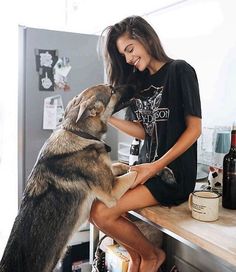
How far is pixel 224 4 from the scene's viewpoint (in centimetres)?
155

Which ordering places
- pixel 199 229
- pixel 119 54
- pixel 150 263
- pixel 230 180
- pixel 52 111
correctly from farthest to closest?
pixel 52 111, pixel 119 54, pixel 150 263, pixel 230 180, pixel 199 229

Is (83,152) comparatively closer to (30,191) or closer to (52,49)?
(30,191)

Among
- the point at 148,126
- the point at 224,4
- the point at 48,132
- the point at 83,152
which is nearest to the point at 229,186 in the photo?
the point at 148,126

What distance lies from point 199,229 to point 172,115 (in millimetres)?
484

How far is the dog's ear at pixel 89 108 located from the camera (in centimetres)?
140

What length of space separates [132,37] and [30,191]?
78 cm

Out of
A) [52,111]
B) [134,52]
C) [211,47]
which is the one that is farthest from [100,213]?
[52,111]

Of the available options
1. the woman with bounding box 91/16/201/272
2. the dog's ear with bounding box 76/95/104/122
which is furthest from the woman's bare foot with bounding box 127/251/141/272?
the dog's ear with bounding box 76/95/104/122

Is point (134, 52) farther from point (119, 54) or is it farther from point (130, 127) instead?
point (130, 127)

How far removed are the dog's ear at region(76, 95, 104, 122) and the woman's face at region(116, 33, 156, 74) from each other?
9.4 inches

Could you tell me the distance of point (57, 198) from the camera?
4.24ft

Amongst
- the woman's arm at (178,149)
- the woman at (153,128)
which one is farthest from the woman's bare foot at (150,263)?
the woman's arm at (178,149)

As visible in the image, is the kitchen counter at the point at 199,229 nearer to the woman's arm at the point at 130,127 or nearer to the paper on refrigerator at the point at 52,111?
the woman's arm at the point at 130,127

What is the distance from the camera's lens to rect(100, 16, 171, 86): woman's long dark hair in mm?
1407
